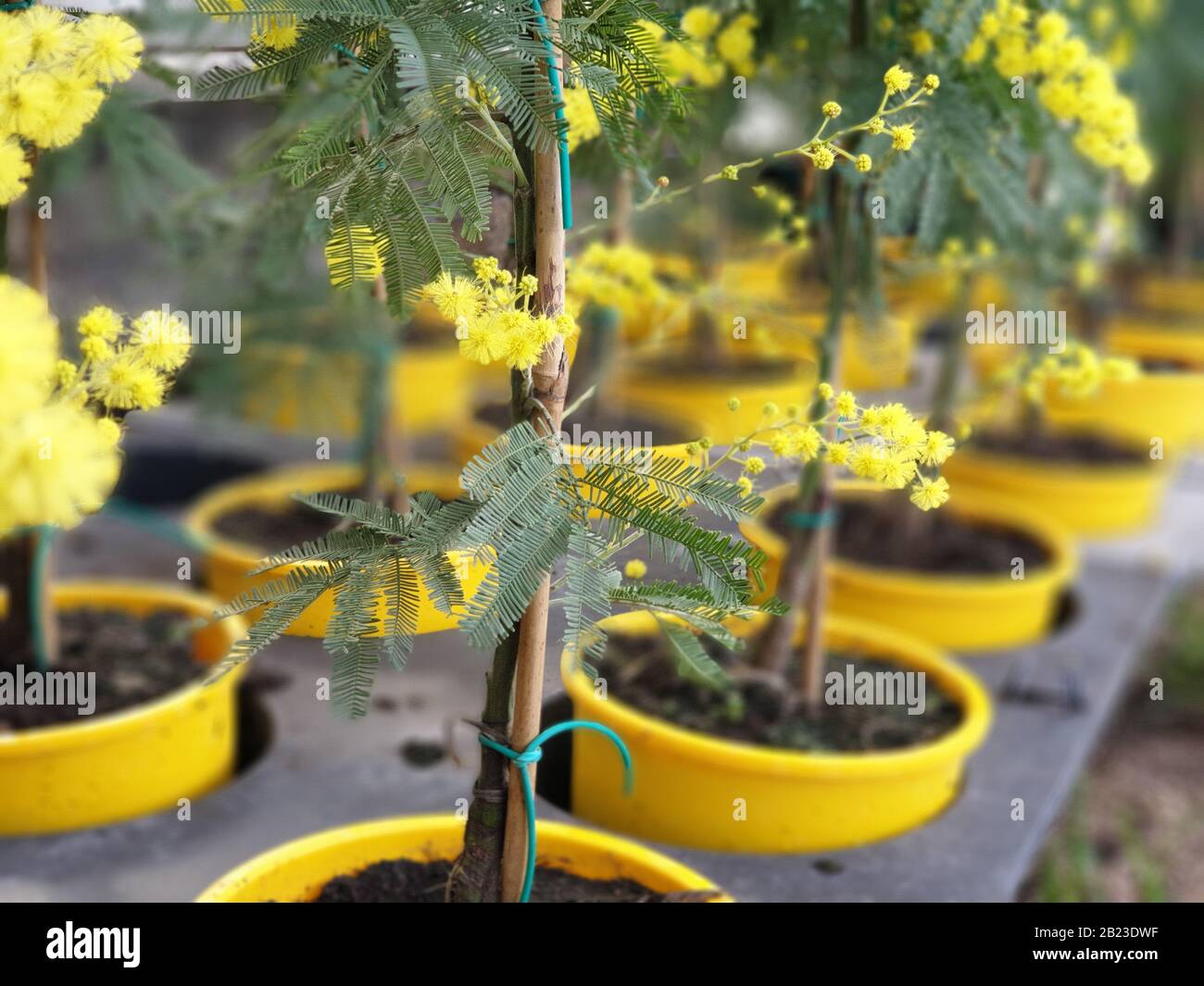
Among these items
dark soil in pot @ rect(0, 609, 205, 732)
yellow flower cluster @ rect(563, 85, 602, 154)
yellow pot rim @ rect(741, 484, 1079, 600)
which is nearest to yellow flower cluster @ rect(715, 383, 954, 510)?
yellow flower cluster @ rect(563, 85, 602, 154)

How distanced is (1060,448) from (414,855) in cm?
368

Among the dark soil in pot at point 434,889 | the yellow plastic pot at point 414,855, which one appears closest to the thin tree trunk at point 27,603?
the yellow plastic pot at point 414,855

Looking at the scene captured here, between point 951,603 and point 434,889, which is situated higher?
point 951,603

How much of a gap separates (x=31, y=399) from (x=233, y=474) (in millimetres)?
3977

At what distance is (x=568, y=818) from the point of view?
2.30m

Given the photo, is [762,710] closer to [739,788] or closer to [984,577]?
[739,788]

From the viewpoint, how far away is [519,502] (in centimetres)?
137

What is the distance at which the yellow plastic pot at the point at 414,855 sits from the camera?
1.76 meters

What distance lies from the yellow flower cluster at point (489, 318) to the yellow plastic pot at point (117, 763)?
102cm

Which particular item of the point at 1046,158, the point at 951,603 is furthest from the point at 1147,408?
the point at 1046,158

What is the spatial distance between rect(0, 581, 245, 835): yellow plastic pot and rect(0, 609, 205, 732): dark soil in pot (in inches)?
1.5

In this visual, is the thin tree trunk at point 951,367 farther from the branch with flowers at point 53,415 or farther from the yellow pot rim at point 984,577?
the branch with flowers at point 53,415
